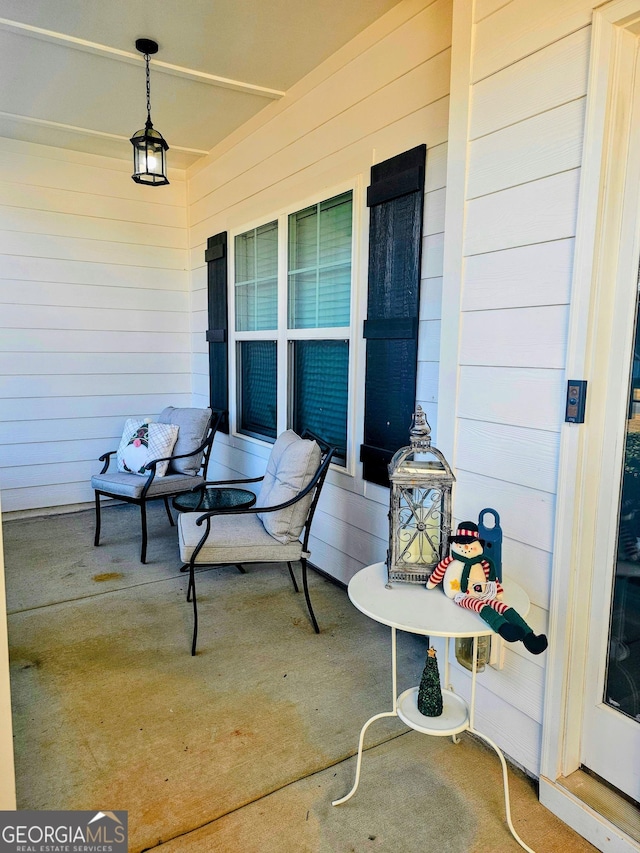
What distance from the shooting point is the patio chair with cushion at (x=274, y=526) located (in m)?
2.57

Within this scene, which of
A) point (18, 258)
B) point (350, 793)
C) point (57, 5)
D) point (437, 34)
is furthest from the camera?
point (18, 258)

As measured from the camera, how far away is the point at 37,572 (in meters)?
3.32

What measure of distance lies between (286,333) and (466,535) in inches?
89.2

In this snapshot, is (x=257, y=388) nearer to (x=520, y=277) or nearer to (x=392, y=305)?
(x=392, y=305)

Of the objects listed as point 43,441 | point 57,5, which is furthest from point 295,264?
point 43,441

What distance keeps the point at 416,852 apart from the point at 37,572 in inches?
106

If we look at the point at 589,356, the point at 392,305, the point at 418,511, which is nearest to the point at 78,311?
the point at 392,305

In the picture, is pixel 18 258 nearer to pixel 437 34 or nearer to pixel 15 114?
pixel 15 114

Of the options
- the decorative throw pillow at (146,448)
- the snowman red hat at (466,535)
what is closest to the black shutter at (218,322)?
the decorative throw pillow at (146,448)

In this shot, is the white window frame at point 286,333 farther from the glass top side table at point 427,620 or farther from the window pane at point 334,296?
the glass top side table at point 427,620

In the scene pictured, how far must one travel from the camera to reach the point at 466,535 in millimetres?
1564

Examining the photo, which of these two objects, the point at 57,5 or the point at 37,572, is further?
the point at 37,572

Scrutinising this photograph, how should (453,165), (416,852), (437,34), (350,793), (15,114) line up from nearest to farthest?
1. (416,852)
2. (350,793)
3. (453,165)
4. (437,34)
5. (15,114)

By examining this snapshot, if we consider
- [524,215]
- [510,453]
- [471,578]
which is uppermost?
[524,215]
